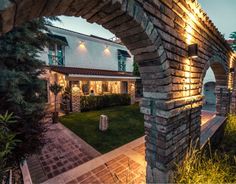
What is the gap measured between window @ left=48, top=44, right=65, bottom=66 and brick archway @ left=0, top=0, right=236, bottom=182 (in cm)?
1077

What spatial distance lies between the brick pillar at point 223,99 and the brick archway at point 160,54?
16.9ft

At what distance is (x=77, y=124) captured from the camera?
7531mm

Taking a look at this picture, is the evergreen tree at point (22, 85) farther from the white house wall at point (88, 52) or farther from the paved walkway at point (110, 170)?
the white house wall at point (88, 52)

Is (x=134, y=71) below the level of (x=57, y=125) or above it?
above

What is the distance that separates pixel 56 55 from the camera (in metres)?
11.6

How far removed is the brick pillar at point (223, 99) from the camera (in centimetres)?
736

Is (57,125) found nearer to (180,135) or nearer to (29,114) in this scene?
(29,114)

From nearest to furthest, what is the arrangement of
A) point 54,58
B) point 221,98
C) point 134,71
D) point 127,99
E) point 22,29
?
point 22,29 < point 221,98 < point 54,58 < point 127,99 < point 134,71

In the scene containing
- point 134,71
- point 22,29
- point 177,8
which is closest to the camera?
point 177,8

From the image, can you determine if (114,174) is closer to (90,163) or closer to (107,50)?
(90,163)

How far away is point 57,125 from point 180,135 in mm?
6514

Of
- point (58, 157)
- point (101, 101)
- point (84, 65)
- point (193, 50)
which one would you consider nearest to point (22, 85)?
point (58, 157)

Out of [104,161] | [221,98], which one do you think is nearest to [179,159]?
[104,161]

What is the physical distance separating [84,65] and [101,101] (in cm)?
400
